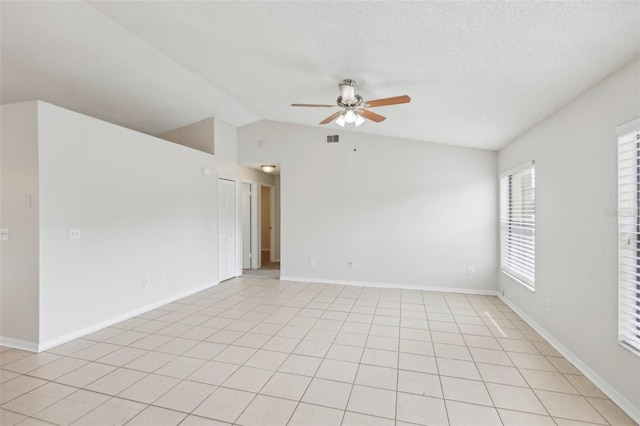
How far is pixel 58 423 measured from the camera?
1.95 meters

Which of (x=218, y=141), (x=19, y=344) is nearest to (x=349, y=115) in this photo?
(x=218, y=141)

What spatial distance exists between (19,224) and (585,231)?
5.27 meters

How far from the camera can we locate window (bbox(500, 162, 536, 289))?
3.71 metres

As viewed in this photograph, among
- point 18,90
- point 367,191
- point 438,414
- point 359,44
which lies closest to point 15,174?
point 18,90

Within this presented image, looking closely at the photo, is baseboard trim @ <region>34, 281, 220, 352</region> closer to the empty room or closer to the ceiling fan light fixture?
the empty room

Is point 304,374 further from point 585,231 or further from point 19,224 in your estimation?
point 19,224

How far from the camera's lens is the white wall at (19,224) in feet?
9.50

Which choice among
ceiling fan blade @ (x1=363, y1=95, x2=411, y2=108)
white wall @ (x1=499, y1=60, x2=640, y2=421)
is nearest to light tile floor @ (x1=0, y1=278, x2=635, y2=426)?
white wall @ (x1=499, y1=60, x2=640, y2=421)

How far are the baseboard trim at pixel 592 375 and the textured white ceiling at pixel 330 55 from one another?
2.33m

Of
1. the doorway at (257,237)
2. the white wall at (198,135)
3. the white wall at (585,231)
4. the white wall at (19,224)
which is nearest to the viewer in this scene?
the white wall at (585,231)

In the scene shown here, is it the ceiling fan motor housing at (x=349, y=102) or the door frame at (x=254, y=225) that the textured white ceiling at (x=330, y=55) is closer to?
the ceiling fan motor housing at (x=349, y=102)

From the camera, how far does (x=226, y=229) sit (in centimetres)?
598

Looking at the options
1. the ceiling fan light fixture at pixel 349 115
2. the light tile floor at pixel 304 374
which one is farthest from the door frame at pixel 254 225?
the ceiling fan light fixture at pixel 349 115

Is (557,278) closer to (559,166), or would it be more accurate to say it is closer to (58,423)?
(559,166)
